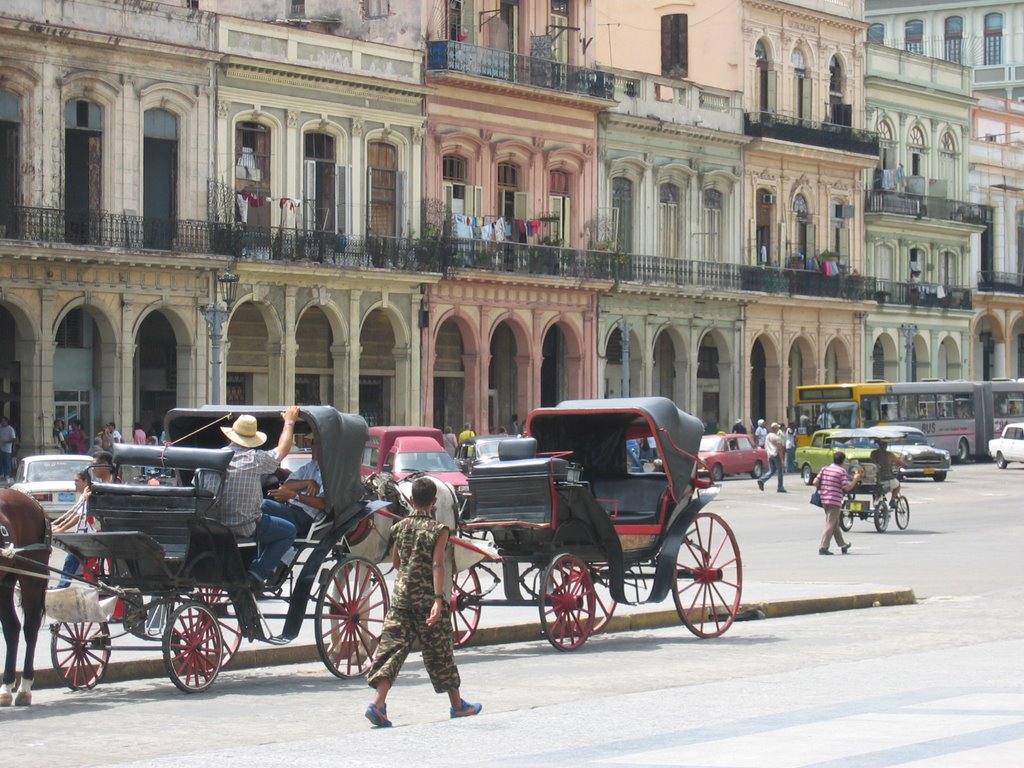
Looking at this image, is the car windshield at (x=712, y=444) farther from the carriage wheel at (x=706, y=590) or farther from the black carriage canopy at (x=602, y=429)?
the carriage wheel at (x=706, y=590)

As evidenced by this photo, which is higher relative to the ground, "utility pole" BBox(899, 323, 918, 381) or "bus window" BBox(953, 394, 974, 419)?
"utility pole" BBox(899, 323, 918, 381)

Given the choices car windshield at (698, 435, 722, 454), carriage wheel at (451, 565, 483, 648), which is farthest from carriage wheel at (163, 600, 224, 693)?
car windshield at (698, 435, 722, 454)

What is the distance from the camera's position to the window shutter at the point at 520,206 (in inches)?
1950

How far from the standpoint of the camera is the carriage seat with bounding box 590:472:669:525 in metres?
17.9

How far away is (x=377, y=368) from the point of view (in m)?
46.5

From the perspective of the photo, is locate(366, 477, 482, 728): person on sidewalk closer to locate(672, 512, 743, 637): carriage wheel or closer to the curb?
the curb

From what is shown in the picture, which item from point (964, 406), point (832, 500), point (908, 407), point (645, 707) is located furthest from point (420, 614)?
point (964, 406)

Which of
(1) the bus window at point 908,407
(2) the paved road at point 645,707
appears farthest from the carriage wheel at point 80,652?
(1) the bus window at point 908,407

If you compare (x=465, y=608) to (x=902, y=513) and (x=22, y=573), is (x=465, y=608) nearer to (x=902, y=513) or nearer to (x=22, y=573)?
(x=22, y=573)

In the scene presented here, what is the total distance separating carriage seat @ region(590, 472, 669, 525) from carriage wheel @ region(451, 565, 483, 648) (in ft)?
5.21

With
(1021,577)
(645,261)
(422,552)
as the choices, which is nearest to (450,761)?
(422,552)

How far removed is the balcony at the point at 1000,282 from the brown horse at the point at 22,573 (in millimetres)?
60126

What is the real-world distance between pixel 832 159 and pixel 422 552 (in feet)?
166

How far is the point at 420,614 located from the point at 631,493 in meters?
6.52
